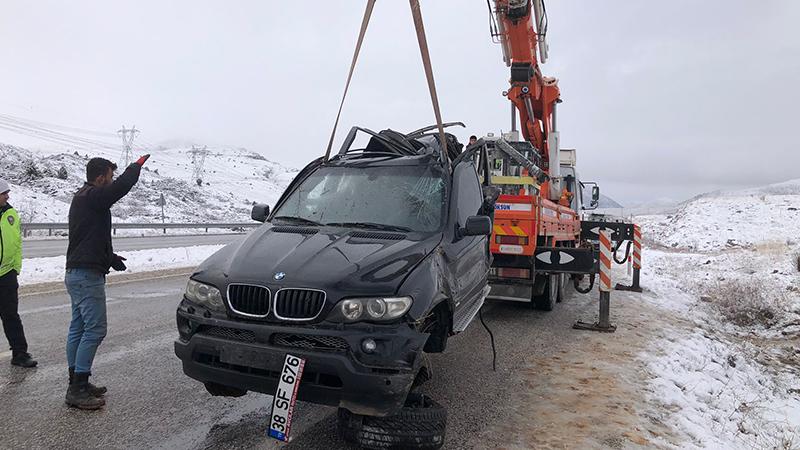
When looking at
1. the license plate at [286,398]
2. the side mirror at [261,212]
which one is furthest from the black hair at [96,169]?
the license plate at [286,398]

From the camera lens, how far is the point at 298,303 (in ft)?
9.49

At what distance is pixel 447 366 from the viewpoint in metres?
5.06

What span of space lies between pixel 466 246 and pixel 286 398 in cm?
209

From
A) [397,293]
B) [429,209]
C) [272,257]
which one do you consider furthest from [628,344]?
[272,257]

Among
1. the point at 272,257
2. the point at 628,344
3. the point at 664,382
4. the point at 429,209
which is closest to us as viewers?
the point at 272,257

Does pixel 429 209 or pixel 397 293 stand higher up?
pixel 429 209

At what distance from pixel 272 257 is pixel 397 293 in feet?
3.02

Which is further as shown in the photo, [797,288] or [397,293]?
[797,288]

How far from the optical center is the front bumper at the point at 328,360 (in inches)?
107

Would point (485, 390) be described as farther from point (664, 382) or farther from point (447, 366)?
point (664, 382)

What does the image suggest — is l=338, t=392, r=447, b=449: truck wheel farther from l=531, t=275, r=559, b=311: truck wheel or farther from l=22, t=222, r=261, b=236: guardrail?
l=22, t=222, r=261, b=236: guardrail

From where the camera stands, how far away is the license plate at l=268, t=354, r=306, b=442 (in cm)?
270

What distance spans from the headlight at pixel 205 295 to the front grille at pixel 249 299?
10 centimetres

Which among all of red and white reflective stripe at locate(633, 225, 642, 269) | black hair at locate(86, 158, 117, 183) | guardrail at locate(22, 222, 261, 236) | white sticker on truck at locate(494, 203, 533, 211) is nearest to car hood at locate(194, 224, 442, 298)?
black hair at locate(86, 158, 117, 183)
